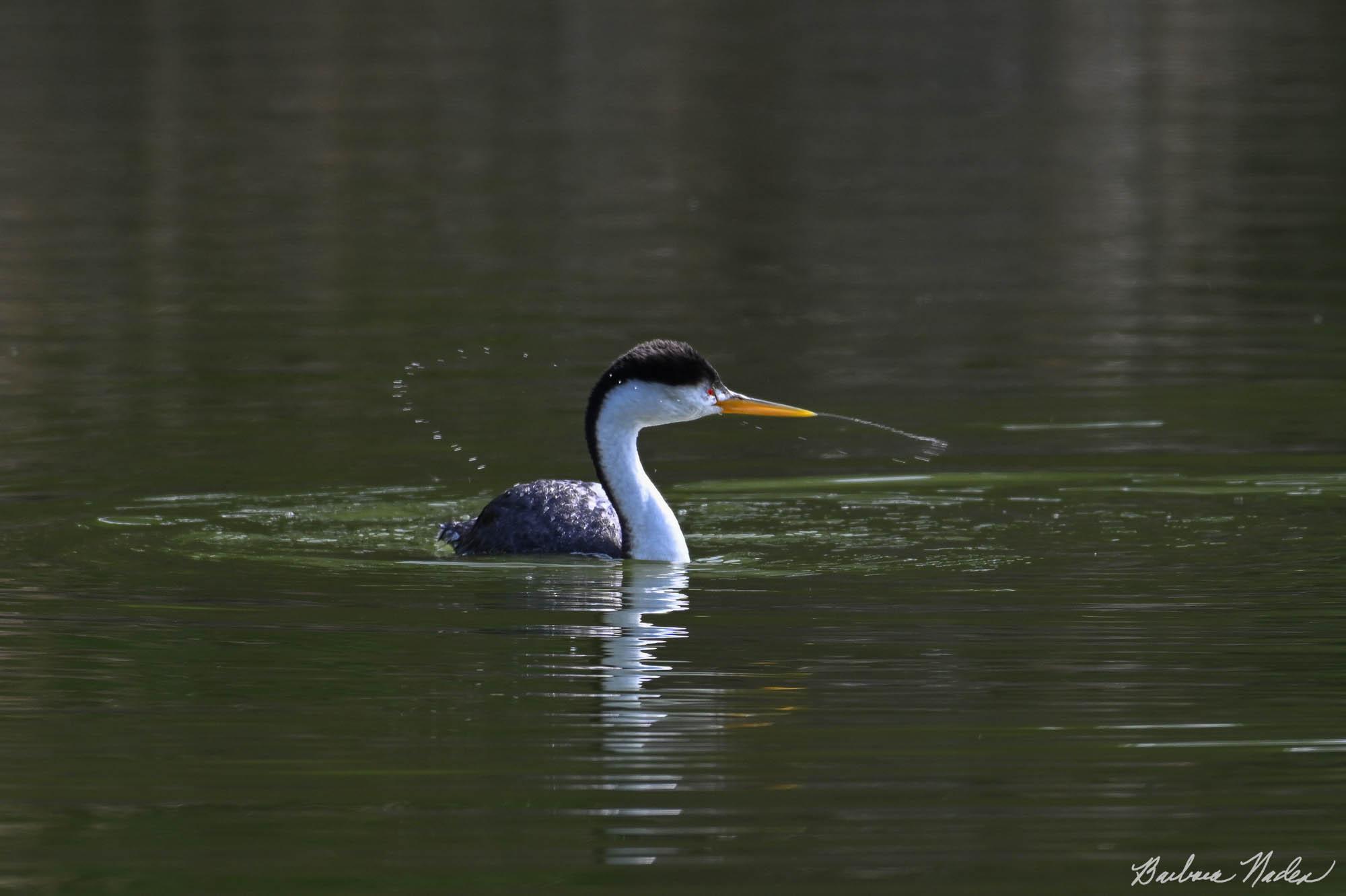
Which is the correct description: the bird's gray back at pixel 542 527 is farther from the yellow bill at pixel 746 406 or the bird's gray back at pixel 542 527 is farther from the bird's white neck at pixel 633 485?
the yellow bill at pixel 746 406

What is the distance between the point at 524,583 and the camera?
12.0 metres

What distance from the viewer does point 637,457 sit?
12.4 m

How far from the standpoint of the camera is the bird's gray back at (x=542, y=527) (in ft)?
41.7

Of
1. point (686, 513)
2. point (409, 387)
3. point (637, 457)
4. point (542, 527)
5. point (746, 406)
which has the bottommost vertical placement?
point (686, 513)

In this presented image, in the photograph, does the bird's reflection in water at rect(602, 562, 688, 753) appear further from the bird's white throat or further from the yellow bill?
the yellow bill

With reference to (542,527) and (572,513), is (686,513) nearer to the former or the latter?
(572,513)

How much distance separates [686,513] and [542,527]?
143cm

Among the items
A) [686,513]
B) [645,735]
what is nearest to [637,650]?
[645,735]

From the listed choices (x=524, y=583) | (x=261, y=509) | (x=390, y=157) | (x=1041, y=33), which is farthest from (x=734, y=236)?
(x=1041, y=33)
